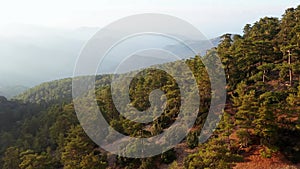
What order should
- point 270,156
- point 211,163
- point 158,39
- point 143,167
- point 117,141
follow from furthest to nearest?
point 117,141 < point 143,167 < point 270,156 < point 211,163 < point 158,39

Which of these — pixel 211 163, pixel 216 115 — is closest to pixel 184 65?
pixel 216 115

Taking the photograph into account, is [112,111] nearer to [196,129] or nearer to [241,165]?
[196,129]

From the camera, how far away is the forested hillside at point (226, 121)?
13508 millimetres

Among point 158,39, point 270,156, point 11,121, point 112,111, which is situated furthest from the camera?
point 11,121

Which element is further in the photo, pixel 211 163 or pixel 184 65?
pixel 184 65

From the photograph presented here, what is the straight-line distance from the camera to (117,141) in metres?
19.5

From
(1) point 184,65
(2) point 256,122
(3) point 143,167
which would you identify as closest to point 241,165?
(2) point 256,122

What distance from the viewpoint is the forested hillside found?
1351cm

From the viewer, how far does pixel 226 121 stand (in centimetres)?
1423

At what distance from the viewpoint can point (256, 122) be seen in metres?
13.1

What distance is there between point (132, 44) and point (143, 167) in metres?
8.13

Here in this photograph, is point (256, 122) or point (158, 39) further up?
point (158, 39)

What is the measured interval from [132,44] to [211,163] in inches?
245

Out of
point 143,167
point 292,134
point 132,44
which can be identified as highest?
point 132,44
